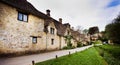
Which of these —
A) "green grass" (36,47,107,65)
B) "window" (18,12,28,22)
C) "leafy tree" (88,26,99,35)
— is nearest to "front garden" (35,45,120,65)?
"green grass" (36,47,107,65)

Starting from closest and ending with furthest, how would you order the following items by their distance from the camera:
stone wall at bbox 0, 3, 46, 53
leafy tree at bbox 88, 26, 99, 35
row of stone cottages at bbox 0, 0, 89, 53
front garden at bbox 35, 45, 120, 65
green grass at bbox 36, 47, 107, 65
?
1. green grass at bbox 36, 47, 107, 65
2. front garden at bbox 35, 45, 120, 65
3. stone wall at bbox 0, 3, 46, 53
4. row of stone cottages at bbox 0, 0, 89, 53
5. leafy tree at bbox 88, 26, 99, 35

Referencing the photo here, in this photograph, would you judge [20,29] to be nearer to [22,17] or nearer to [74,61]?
[22,17]

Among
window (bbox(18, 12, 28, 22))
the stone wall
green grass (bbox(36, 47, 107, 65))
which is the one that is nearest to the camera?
green grass (bbox(36, 47, 107, 65))

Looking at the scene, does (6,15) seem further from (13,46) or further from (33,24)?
(33,24)

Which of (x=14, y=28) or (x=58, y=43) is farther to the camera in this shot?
(x=58, y=43)

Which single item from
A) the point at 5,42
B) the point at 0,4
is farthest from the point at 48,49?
the point at 0,4

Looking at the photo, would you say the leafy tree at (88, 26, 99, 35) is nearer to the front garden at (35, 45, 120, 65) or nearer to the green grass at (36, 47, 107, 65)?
the front garden at (35, 45, 120, 65)

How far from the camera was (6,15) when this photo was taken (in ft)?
56.8

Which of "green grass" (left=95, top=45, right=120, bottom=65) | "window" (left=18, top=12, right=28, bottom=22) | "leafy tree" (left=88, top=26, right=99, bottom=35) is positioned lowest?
"green grass" (left=95, top=45, right=120, bottom=65)

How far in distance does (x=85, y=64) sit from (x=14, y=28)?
34.6ft

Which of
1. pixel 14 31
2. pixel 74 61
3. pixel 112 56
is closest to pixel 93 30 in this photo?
pixel 112 56

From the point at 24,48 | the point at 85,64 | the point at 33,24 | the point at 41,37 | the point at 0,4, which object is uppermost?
the point at 0,4

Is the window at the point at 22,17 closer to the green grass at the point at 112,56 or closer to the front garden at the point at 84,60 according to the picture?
the front garden at the point at 84,60

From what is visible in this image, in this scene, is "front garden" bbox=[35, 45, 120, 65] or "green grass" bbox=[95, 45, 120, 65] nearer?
"front garden" bbox=[35, 45, 120, 65]
